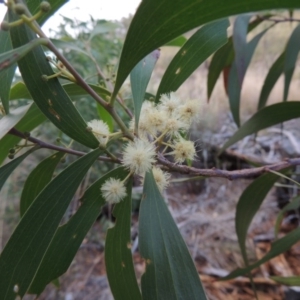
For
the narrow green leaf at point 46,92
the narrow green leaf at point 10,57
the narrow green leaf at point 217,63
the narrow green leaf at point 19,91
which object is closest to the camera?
the narrow green leaf at point 10,57

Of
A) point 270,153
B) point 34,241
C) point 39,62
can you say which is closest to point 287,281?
point 34,241

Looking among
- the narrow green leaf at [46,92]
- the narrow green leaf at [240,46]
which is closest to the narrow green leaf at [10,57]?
the narrow green leaf at [46,92]

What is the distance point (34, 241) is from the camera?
1.72 feet

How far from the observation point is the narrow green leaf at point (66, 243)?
2.02 feet

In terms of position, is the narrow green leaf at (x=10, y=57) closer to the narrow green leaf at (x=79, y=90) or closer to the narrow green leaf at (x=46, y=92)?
the narrow green leaf at (x=46, y=92)

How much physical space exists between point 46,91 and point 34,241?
0.76 feet

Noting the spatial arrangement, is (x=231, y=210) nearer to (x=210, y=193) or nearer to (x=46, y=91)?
(x=210, y=193)

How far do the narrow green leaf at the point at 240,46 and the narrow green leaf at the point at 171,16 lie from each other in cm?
49

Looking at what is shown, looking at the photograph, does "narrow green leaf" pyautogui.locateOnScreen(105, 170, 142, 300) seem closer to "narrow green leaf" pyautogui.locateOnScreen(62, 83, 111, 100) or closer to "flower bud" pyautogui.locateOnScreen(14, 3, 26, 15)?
"narrow green leaf" pyautogui.locateOnScreen(62, 83, 111, 100)

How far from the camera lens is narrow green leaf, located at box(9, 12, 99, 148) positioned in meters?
0.47

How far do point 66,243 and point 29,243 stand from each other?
11 cm

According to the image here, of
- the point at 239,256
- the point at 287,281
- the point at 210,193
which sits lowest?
the point at 287,281

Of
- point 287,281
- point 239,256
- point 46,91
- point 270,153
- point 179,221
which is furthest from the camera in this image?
point 270,153

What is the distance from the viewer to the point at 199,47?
0.71m
